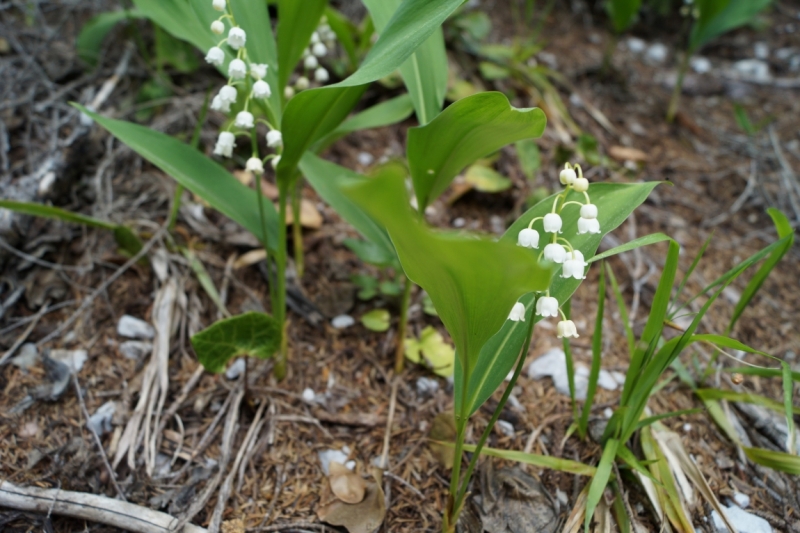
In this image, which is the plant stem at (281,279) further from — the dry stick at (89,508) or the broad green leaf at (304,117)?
the dry stick at (89,508)

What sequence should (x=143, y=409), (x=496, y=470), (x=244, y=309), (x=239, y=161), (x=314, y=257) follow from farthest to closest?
(x=239, y=161) → (x=314, y=257) → (x=244, y=309) → (x=143, y=409) → (x=496, y=470)

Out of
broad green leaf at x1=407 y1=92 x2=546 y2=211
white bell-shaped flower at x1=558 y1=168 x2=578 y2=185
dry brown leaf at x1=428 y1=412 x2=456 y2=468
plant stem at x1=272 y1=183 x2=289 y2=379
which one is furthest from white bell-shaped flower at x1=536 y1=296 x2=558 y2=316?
plant stem at x1=272 y1=183 x2=289 y2=379

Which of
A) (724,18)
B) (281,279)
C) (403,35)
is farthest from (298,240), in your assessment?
(724,18)

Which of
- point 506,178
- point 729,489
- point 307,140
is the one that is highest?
point 307,140

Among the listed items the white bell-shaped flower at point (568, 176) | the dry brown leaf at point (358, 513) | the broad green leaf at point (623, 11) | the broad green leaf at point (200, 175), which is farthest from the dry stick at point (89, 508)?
the broad green leaf at point (623, 11)

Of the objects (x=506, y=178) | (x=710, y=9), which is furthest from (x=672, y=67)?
(x=506, y=178)

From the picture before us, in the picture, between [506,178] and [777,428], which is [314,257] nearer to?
[506,178]

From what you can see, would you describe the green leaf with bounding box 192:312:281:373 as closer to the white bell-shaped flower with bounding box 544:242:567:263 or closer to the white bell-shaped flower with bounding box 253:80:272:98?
the white bell-shaped flower with bounding box 253:80:272:98
